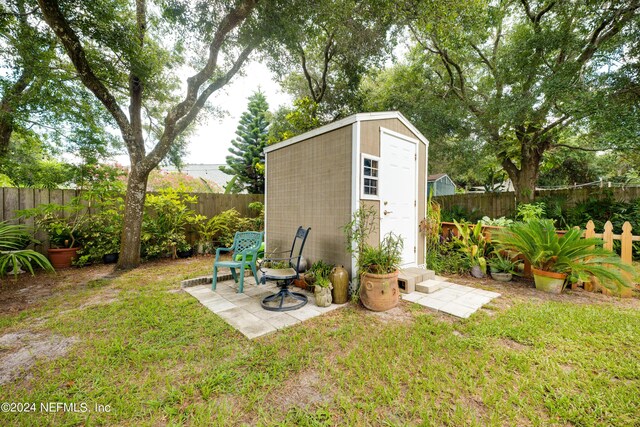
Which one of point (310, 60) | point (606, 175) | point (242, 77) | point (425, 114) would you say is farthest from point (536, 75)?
point (606, 175)

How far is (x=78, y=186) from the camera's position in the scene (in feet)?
19.1

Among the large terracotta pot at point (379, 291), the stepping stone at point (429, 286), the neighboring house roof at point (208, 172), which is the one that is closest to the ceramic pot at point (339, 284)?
the large terracotta pot at point (379, 291)

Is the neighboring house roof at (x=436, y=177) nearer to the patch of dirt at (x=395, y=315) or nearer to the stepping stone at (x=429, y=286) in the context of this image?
the stepping stone at (x=429, y=286)

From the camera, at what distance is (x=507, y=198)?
8367 mm

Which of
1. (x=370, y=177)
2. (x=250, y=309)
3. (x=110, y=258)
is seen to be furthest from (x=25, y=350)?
(x=370, y=177)

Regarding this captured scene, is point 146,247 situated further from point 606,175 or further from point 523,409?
point 606,175

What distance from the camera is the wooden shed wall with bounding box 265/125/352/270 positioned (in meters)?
3.88

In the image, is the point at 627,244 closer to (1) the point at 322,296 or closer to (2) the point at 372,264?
(2) the point at 372,264

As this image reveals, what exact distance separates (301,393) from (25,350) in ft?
8.88

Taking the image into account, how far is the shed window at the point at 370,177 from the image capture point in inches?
151

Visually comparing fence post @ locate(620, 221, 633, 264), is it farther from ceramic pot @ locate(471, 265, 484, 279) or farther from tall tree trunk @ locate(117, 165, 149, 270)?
tall tree trunk @ locate(117, 165, 149, 270)

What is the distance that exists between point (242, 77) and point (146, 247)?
5.01m

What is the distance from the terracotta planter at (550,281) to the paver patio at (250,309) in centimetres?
335

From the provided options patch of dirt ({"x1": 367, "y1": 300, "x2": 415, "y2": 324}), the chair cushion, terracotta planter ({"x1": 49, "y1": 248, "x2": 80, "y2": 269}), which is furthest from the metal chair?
terracotta planter ({"x1": 49, "y1": 248, "x2": 80, "y2": 269})
